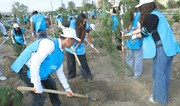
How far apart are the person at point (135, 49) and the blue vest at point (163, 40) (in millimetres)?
1076

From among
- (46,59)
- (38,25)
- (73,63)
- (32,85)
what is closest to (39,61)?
(46,59)

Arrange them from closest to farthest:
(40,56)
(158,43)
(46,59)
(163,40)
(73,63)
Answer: (40,56) < (46,59) < (163,40) < (158,43) < (73,63)

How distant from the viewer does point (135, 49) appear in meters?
5.39

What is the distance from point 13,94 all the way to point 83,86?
5.68 ft

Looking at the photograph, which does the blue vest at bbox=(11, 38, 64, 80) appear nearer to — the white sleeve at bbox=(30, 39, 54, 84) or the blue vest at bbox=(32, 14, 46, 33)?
the white sleeve at bbox=(30, 39, 54, 84)

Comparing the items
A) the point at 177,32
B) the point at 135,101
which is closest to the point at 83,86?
the point at 135,101

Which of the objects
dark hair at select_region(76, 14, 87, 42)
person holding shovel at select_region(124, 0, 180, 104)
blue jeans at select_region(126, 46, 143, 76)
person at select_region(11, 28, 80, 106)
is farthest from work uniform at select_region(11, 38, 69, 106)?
blue jeans at select_region(126, 46, 143, 76)

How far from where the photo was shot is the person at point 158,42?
12.4ft

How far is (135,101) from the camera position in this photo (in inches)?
177

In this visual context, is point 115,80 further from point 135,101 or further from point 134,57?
point 135,101

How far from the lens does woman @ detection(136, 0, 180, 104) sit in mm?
3771

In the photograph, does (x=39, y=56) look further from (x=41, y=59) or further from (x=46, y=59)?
(x=46, y=59)

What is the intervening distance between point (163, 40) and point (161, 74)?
1.93 feet

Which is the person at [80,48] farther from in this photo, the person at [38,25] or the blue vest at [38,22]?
the blue vest at [38,22]
